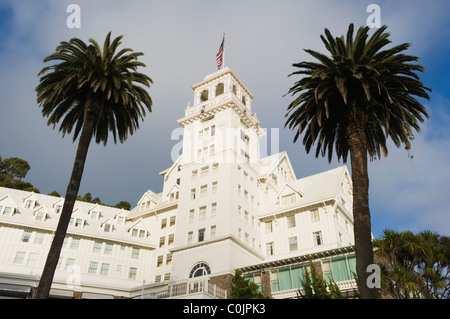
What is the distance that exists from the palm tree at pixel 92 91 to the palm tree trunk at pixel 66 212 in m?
0.07

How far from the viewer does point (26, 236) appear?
51.3 metres

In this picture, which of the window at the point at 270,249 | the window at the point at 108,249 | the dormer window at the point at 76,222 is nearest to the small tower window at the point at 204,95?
the window at the point at 270,249

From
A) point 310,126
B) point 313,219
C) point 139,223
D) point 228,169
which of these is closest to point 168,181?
point 139,223

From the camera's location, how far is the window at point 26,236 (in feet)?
167

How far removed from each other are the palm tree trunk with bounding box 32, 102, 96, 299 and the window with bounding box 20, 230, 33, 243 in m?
31.5

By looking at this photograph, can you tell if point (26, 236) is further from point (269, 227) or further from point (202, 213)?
point (269, 227)

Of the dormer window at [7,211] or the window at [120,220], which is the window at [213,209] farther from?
the dormer window at [7,211]

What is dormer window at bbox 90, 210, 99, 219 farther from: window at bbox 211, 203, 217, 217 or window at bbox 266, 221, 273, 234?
window at bbox 266, 221, 273, 234

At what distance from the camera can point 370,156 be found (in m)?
25.4

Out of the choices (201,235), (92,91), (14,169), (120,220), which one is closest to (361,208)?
(92,91)

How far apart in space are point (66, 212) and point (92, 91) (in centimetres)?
966

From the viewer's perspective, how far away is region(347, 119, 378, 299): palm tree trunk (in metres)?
17.6
